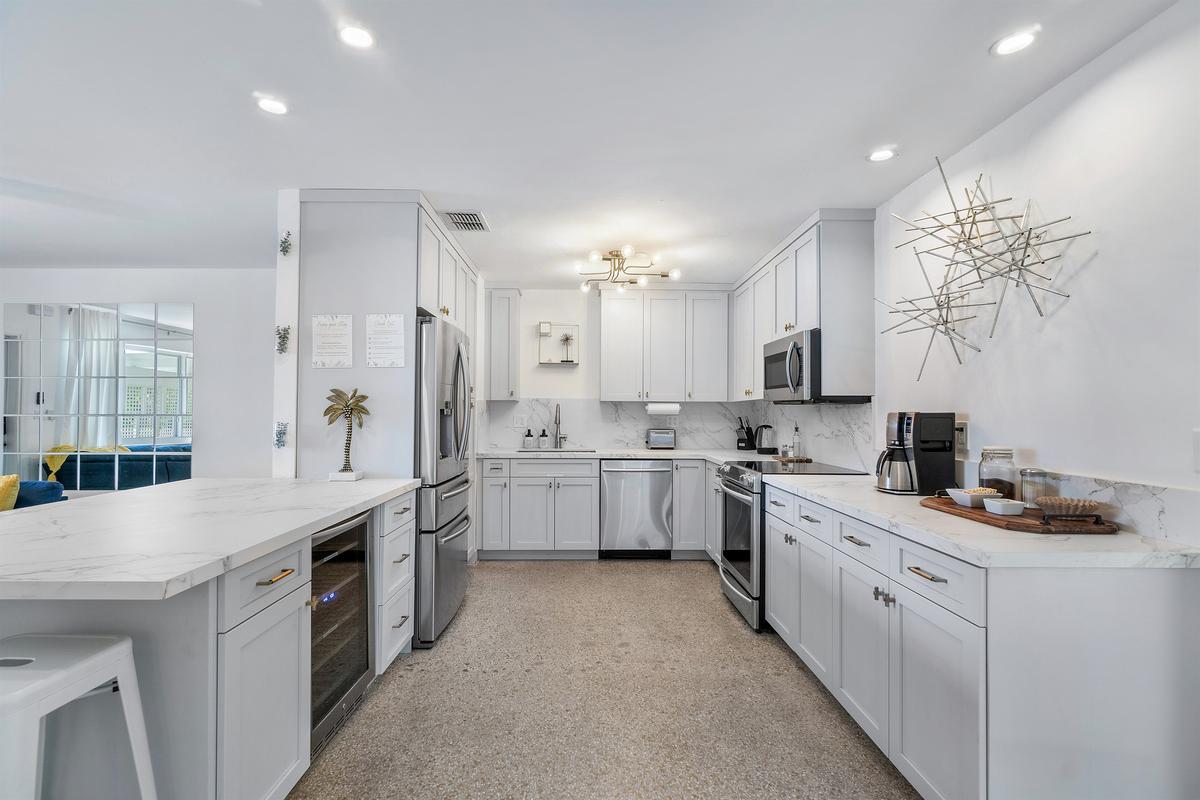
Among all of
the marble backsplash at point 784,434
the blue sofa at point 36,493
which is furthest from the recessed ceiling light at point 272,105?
the blue sofa at point 36,493

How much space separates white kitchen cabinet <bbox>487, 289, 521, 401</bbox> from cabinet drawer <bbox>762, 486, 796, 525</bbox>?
2625mm

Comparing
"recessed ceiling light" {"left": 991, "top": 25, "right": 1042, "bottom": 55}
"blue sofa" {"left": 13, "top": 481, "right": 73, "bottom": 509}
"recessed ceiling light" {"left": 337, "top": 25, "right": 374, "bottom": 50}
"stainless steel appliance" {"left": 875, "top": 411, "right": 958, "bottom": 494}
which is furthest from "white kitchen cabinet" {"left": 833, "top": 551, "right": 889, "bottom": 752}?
"blue sofa" {"left": 13, "top": 481, "right": 73, "bottom": 509}

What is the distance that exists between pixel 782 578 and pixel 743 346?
7.23 feet

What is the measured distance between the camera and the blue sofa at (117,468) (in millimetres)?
4703

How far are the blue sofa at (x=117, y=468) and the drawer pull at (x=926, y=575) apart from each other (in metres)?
5.97

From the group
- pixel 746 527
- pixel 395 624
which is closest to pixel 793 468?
pixel 746 527

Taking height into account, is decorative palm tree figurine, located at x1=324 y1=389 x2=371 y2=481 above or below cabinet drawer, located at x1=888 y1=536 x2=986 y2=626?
above

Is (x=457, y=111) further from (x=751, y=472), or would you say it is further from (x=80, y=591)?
(x=751, y=472)

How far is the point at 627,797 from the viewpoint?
1.74 metres

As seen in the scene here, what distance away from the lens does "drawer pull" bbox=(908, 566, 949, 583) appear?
60.6 inches

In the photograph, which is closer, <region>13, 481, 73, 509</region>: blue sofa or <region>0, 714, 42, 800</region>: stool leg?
<region>0, 714, 42, 800</region>: stool leg

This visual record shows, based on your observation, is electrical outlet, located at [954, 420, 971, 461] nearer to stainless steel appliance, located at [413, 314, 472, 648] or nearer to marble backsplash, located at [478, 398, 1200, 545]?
marble backsplash, located at [478, 398, 1200, 545]

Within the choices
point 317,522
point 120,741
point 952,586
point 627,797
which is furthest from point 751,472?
point 120,741

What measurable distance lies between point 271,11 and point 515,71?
30.2 inches
